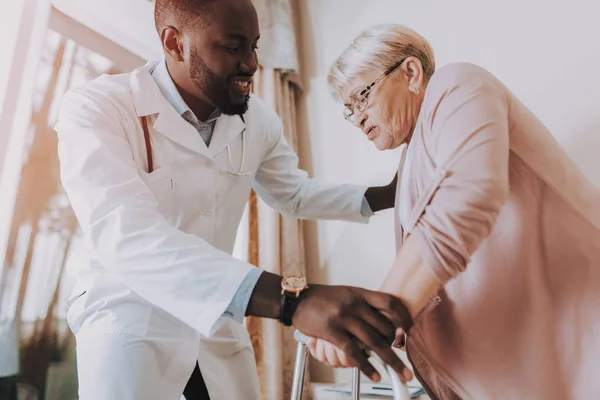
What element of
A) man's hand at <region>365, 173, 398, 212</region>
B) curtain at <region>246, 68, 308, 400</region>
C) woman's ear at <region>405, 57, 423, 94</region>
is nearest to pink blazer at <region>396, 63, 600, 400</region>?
woman's ear at <region>405, 57, 423, 94</region>

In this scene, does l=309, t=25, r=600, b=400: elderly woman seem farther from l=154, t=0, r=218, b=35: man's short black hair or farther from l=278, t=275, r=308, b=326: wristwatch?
l=154, t=0, r=218, b=35: man's short black hair

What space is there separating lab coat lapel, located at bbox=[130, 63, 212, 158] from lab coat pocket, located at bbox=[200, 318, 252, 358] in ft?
1.40

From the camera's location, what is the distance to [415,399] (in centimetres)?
136

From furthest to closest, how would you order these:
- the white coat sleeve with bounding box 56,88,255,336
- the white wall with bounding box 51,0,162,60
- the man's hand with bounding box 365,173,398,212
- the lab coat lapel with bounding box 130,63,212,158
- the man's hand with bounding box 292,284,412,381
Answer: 1. the white wall with bounding box 51,0,162,60
2. the man's hand with bounding box 365,173,398,212
3. the lab coat lapel with bounding box 130,63,212,158
4. the white coat sleeve with bounding box 56,88,255,336
5. the man's hand with bounding box 292,284,412,381

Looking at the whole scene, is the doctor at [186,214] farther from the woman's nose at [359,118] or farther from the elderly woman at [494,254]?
the woman's nose at [359,118]

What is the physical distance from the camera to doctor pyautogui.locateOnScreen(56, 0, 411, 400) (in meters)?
0.75

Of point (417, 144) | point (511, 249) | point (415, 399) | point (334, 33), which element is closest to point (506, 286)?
point (511, 249)

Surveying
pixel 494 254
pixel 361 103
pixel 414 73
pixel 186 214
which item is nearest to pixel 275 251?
pixel 186 214

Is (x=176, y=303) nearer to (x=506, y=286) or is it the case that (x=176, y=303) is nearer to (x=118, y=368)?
(x=118, y=368)

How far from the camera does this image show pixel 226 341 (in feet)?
3.90

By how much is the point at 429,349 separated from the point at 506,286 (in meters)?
0.18

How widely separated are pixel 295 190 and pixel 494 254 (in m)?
0.72

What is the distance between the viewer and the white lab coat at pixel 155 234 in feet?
2.65

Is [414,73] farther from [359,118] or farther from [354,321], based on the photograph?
[354,321]
